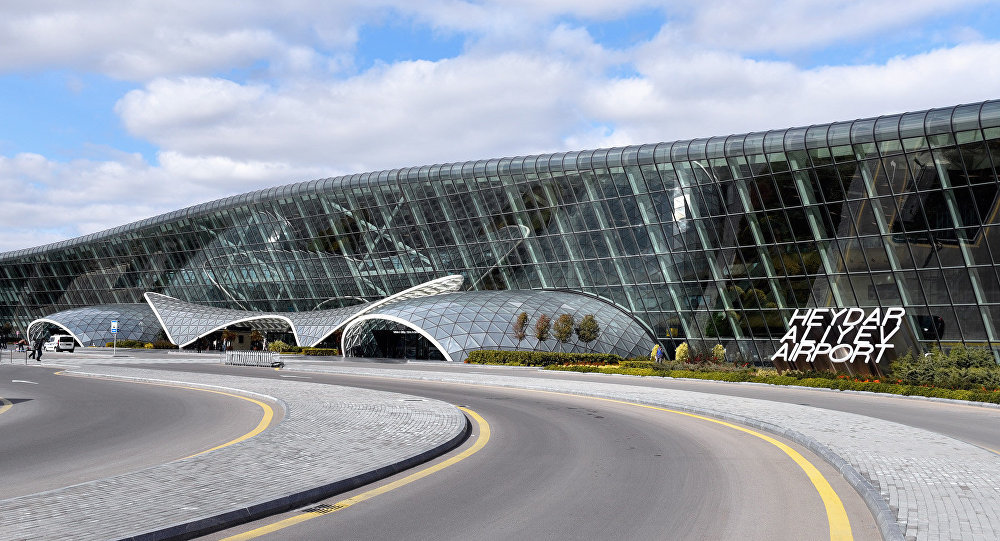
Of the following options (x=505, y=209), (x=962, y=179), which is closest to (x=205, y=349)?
(x=505, y=209)

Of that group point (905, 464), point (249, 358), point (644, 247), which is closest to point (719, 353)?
point (644, 247)

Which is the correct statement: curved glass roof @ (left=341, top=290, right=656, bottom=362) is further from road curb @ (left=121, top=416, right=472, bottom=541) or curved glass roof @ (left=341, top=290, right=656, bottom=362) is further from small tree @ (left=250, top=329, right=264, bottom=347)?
road curb @ (left=121, top=416, right=472, bottom=541)

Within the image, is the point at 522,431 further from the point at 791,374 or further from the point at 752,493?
the point at 791,374

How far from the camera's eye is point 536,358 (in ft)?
134

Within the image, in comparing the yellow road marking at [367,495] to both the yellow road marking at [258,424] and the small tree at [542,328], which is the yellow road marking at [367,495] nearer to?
the yellow road marking at [258,424]

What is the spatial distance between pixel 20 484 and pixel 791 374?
26.9 metres

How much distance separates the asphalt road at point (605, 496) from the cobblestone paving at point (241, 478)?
586 mm

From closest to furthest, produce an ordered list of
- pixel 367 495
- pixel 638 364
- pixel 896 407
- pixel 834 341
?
1. pixel 367 495
2. pixel 896 407
3. pixel 834 341
4. pixel 638 364

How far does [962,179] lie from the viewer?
1316 inches

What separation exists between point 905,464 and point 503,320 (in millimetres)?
36502

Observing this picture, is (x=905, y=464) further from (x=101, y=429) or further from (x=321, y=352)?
(x=321, y=352)

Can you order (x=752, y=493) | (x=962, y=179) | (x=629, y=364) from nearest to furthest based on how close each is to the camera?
(x=752, y=493)
(x=962, y=179)
(x=629, y=364)

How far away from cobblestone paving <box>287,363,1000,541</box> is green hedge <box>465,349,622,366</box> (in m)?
21.2

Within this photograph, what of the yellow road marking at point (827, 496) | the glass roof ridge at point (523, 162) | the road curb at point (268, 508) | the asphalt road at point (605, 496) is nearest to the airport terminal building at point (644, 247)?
the glass roof ridge at point (523, 162)
